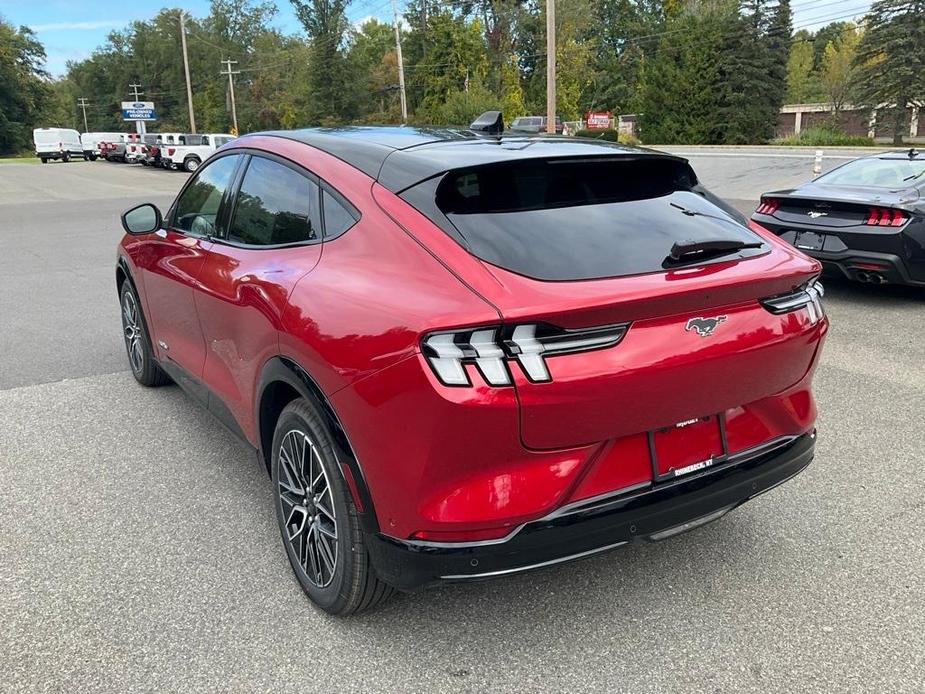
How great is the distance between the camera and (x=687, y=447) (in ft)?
7.78

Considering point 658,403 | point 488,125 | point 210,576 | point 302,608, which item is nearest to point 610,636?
point 658,403

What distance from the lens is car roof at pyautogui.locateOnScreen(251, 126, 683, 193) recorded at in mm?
2561

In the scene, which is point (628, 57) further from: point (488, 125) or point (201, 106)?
point (488, 125)

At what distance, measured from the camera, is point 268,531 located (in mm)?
3293

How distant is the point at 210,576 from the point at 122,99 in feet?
373

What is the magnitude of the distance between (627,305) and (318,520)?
1323 mm

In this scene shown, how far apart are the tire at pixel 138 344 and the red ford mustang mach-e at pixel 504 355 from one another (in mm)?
2037

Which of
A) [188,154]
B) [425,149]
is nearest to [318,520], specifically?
[425,149]

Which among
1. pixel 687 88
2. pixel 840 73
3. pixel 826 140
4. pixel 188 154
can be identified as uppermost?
pixel 840 73

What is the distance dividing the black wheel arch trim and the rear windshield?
697 millimetres

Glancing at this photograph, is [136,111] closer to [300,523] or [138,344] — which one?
[138,344]

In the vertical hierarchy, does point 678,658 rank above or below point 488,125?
below

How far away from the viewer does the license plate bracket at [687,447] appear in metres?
2.31

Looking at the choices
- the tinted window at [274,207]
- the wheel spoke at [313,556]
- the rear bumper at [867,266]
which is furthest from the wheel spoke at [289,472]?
the rear bumper at [867,266]
